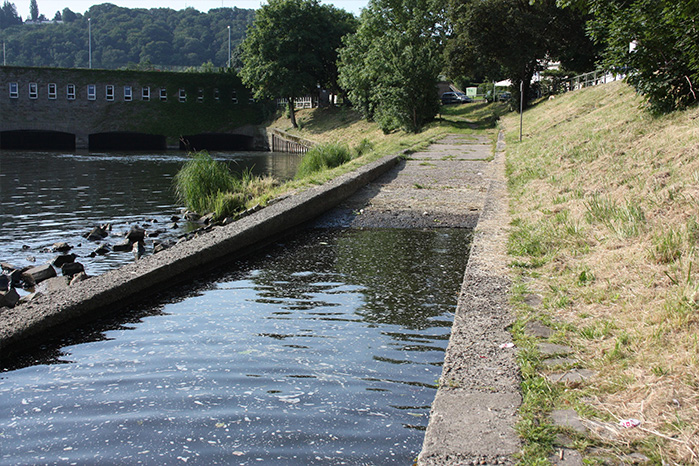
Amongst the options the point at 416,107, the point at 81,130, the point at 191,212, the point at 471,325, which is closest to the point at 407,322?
the point at 471,325

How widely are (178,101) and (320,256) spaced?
220 ft

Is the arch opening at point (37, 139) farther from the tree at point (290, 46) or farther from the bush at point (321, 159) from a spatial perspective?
the bush at point (321, 159)

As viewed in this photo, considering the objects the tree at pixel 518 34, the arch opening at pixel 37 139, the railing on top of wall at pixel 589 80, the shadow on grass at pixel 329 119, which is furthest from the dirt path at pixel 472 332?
the arch opening at pixel 37 139

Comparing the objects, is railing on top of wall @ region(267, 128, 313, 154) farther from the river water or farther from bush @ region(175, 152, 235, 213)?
the river water

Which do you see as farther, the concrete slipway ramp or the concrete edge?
the concrete slipway ramp

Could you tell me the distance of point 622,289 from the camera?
16.2ft

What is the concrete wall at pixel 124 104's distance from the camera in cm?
6488

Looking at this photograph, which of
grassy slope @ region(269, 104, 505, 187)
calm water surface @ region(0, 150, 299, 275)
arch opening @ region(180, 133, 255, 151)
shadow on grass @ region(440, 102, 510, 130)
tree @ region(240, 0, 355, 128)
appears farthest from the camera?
arch opening @ region(180, 133, 255, 151)

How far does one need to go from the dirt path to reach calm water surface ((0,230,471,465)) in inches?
17.1

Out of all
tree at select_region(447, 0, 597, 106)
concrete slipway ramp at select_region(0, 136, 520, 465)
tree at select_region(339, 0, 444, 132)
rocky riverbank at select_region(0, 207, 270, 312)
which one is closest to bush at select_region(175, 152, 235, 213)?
rocky riverbank at select_region(0, 207, 270, 312)

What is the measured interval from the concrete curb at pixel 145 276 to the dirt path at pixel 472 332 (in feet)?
3.83

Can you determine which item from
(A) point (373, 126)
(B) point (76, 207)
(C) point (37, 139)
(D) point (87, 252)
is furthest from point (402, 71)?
(C) point (37, 139)

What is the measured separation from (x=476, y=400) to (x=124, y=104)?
234ft

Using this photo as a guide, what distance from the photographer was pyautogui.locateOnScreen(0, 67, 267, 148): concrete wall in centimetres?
6488
